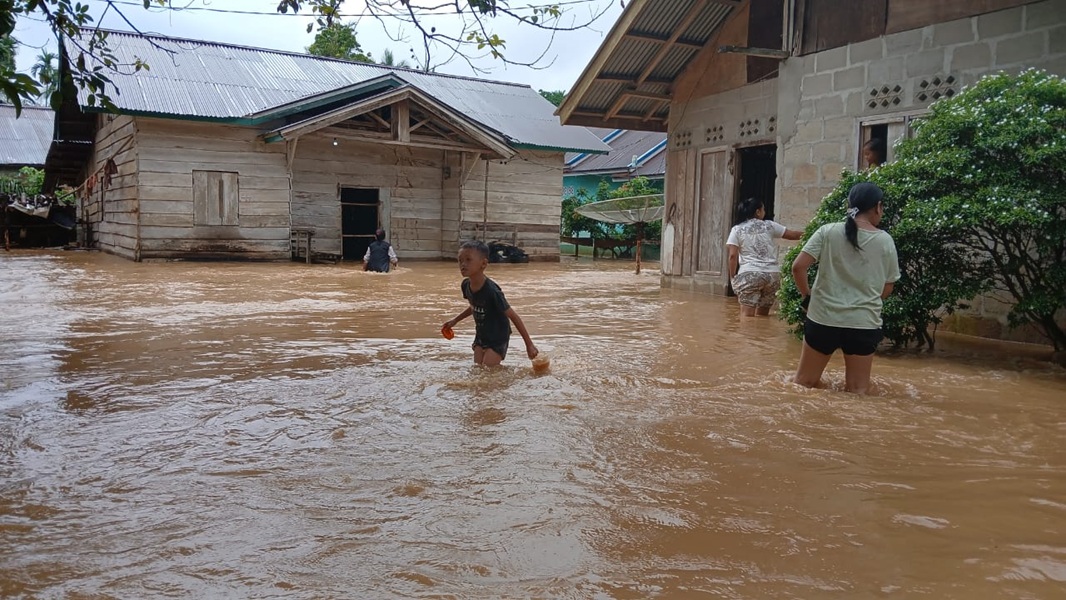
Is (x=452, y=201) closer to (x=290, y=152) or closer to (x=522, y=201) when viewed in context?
(x=522, y=201)

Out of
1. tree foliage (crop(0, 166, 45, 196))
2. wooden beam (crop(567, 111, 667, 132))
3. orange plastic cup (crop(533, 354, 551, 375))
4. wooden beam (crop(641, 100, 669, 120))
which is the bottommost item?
orange plastic cup (crop(533, 354, 551, 375))

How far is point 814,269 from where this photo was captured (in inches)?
309

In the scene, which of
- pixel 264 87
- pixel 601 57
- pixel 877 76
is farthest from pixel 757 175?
pixel 264 87

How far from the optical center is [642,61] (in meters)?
13.3

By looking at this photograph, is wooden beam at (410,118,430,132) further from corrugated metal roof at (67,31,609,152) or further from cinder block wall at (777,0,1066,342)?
cinder block wall at (777,0,1066,342)

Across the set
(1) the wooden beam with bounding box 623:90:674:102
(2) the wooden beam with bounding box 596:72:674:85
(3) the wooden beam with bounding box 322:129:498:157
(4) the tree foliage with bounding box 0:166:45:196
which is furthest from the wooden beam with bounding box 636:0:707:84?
(4) the tree foliage with bounding box 0:166:45:196

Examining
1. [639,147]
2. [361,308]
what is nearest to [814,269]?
[361,308]

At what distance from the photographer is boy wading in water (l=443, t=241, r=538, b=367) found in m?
6.17

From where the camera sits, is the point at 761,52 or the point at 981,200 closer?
the point at 981,200

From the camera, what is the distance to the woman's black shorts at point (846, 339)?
5.62 metres

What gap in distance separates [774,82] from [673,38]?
1.73m

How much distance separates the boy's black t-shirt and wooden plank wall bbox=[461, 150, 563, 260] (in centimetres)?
1579

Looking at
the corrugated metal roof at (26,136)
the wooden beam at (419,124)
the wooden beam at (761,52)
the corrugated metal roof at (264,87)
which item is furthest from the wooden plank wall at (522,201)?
the corrugated metal roof at (26,136)

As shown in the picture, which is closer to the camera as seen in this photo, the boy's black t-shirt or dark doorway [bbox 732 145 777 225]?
the boy's black t-shirt
